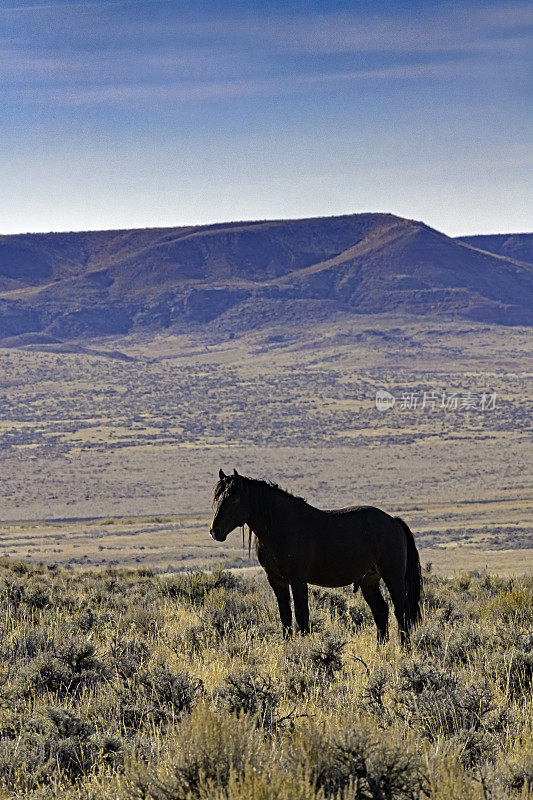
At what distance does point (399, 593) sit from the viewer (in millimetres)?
8484

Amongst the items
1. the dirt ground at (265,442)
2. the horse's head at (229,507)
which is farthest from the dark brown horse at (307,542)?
the dirt ground at (265,442)

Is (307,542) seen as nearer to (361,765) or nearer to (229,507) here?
(229,507)

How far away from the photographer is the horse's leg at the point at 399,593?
27.7 feet

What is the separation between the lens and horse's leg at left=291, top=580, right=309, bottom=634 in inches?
312

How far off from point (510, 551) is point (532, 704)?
29.7 m

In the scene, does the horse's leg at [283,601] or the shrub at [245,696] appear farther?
the horse's leg at [283,601]

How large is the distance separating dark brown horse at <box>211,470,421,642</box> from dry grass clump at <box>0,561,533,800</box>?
1.42ft

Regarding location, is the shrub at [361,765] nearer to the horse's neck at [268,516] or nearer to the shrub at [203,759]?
the shrub at [203,759]

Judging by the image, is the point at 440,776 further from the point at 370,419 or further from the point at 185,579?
the point at 370,419

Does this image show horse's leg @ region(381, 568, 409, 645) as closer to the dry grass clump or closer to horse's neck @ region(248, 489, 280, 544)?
the dry grass clump

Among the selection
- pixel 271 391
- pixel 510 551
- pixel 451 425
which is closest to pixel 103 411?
pixel 271 391

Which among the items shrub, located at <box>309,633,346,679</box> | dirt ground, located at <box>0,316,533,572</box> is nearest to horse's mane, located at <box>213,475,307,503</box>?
shrub, located at <box>309,633,346,679</box>

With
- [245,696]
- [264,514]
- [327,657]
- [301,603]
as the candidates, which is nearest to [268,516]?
[264,514]

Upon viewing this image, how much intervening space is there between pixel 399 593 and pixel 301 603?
3.50 ft
